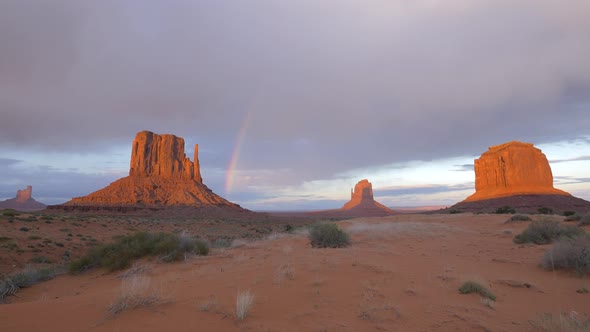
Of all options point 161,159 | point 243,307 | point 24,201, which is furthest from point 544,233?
point 24,201

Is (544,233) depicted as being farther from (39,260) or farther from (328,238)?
(39,260)

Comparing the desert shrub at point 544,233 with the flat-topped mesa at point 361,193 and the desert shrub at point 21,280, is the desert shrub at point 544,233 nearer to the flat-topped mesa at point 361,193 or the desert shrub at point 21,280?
the desert shrub at point 21,280

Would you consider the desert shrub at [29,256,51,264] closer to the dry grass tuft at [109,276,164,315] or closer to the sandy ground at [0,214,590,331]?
the sandy ground at [0,214,590,331]

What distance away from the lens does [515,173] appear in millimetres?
75812

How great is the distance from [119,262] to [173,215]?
60321 millimetres

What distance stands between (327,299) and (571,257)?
6.21 metres

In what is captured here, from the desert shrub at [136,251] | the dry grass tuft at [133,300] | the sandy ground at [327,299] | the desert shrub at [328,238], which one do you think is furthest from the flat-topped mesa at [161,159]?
the dry grass tuft at [133,300]

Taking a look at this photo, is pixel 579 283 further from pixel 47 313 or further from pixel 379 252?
pixel 47 313

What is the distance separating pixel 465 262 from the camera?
359 inches

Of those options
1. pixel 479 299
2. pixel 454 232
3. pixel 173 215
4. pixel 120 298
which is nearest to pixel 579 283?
pixel 479 299

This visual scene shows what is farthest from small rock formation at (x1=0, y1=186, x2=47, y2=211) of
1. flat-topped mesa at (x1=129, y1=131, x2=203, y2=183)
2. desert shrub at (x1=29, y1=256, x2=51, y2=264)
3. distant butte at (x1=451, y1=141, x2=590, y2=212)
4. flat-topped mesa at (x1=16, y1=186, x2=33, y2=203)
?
distant butte at (x1=451, y1=141, x2=590, y2=212)

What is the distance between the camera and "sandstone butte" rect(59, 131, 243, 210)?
7731cm

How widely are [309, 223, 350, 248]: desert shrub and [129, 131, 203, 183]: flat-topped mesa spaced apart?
89.4m

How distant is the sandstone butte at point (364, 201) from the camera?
5472 inches
